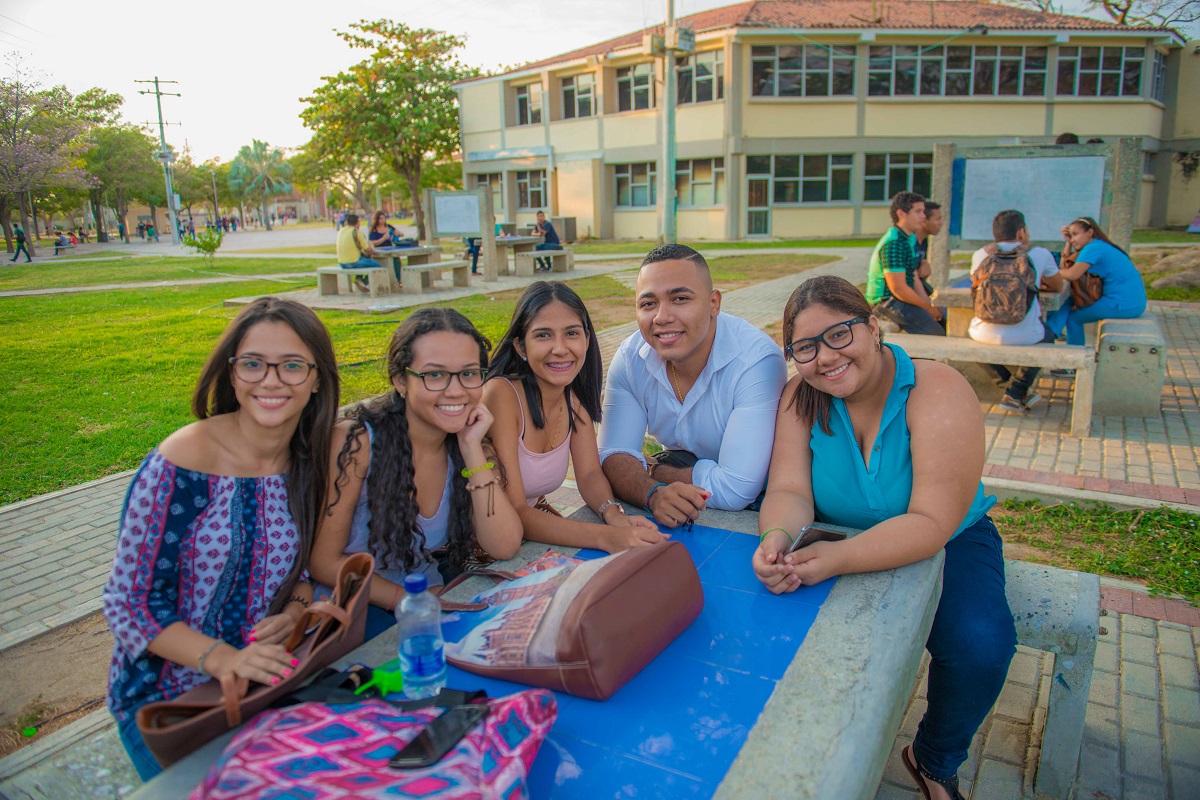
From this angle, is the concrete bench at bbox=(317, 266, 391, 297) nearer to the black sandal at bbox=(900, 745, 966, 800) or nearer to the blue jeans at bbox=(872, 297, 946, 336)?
the blue jeans at bbox=(872, 297, 946, 336)

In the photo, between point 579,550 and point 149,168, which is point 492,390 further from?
point 149,168

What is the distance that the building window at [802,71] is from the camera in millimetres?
26469

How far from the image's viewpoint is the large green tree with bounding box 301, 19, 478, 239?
33188 millimetres

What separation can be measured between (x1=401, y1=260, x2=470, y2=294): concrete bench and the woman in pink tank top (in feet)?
40.1

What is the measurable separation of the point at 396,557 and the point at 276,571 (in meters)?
0.37

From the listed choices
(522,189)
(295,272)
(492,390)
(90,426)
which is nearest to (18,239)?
(295,272)

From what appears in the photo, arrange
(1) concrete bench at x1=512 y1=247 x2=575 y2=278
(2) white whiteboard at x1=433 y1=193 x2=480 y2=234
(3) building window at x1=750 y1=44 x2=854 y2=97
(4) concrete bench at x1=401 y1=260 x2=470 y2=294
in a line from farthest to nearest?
(3) building window at x1=750 y1=44 x2=854 y2=97
(2) white whiteboard at x1=433 y1=193 x2=480 y2=234
(1) concrete bench at x1=512 y1=247 x2=575 y2=278
(4) concrete bench at x1=401 y1=260 x2=470 y2=294

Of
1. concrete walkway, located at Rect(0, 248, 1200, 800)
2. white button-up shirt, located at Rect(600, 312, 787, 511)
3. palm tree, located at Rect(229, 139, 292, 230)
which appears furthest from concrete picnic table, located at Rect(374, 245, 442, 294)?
palm tree, located at Rect(229, 139, 292, 230)

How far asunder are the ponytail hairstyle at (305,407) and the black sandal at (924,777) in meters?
1.97

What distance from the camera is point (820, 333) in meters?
2.42

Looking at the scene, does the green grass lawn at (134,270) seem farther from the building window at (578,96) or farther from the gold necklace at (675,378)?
the gold necklace at (675,378)

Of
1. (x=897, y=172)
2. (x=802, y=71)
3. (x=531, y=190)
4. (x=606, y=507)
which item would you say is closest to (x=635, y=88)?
(x=802, y=71)

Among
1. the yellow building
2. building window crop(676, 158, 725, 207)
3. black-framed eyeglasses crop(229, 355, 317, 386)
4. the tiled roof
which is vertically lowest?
black-framed eyeglasses crop(229, 355, 317, 386)

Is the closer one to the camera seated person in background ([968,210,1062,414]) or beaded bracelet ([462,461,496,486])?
beaded bracelet ([462,461,496,486])
